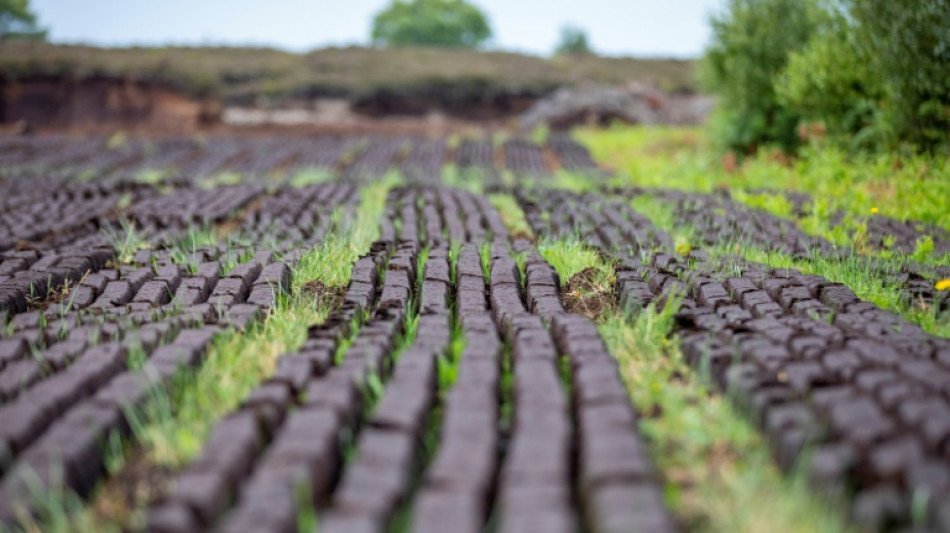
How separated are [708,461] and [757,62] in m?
11.6

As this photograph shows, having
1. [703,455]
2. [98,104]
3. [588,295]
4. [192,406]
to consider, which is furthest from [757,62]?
[98,104]

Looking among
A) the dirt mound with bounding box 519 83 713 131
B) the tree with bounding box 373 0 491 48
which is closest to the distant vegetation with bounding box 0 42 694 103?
the dirt mound with bounding box 519 83 713 131

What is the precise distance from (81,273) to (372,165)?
9.34 m

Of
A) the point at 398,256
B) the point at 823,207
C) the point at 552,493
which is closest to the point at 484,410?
the point at 552,493

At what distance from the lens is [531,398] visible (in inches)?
96.2

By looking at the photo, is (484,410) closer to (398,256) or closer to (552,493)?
(552,493)

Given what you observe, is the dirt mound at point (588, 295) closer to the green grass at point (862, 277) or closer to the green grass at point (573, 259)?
the green grass at point (573, 259)

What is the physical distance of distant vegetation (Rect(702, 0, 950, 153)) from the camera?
8.20 meters

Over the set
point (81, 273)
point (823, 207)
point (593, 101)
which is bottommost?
point (81, 273)

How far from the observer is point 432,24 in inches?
1929

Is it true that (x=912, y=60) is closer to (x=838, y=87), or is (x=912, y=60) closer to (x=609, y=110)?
(x=838, y=87)

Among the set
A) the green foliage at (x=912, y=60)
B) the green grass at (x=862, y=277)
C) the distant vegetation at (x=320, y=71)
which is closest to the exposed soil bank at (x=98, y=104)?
the distant vegetation at (x=320, y=71)

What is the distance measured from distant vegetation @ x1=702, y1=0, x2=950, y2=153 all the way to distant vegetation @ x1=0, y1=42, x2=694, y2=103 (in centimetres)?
1509

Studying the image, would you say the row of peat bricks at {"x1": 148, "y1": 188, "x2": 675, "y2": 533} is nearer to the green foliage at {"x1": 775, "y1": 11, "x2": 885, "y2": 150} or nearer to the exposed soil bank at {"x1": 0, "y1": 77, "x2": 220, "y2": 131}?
the green foliage at {"x1": 775, "y1": 11, "x2": 885, "y2": 150}
